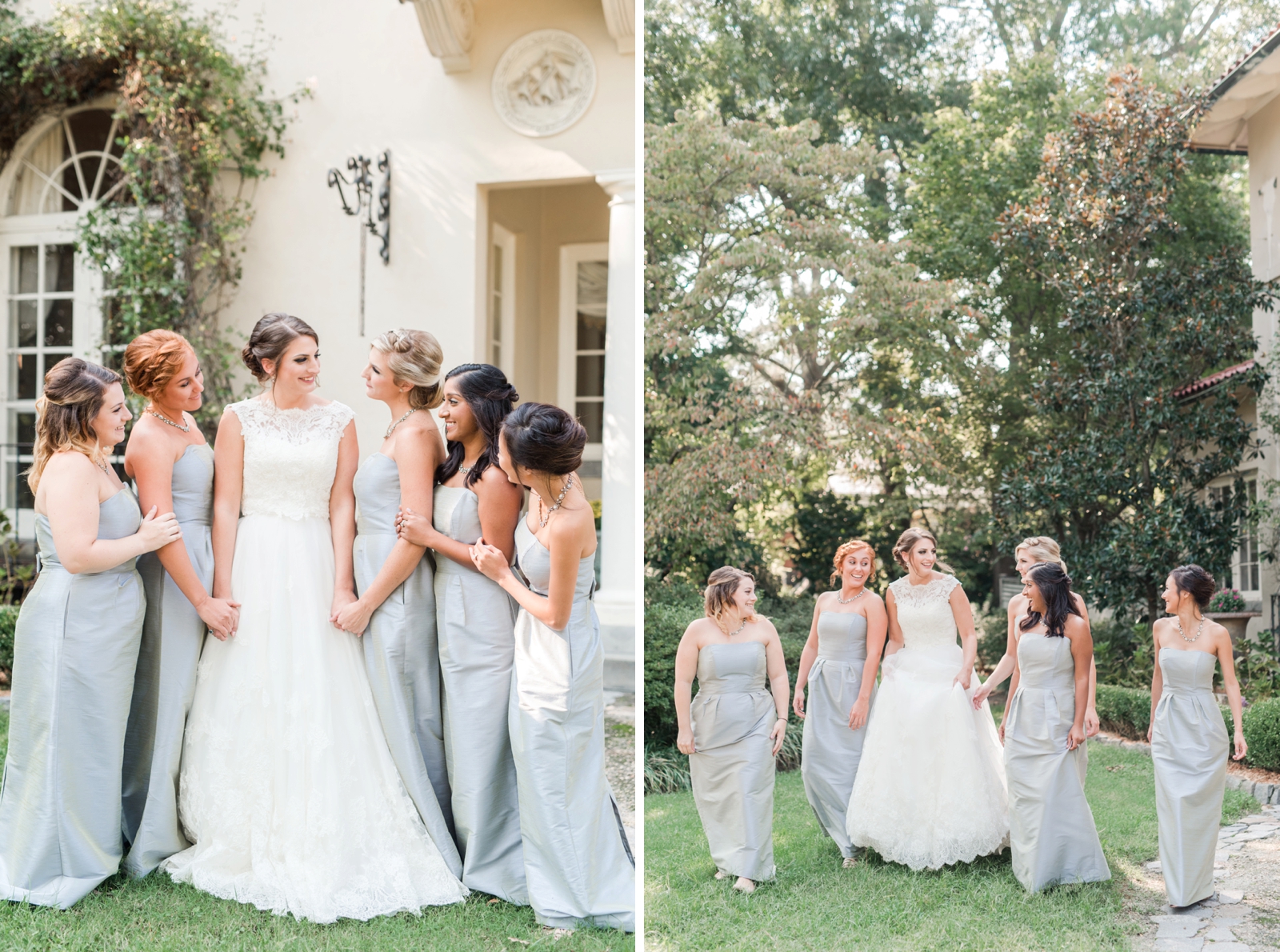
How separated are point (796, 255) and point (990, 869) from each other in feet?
13.7

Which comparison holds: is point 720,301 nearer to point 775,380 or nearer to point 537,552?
point 775,380

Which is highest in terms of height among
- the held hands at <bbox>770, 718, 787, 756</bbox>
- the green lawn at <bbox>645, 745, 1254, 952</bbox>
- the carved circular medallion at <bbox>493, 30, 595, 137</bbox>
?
the carved circular medallion at <bbox>493, 30, 595, 137</bbox>

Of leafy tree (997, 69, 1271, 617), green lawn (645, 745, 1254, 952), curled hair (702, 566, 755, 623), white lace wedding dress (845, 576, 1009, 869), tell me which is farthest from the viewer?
leafy tree (997, 69, 1271, 617)

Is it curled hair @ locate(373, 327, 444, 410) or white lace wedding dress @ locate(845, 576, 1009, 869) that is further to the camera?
white lace wedding dress @ locate(845, 576, 1009, 869)

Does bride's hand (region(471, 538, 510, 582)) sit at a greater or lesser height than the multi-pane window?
lesser

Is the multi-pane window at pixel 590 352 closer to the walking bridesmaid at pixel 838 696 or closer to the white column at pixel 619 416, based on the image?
the white column at pixel 619 416

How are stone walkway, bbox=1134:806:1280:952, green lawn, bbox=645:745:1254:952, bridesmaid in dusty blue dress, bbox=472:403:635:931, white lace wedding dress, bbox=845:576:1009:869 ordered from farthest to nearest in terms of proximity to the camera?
white lace wedding dress, bbox=845:576:1009:869
green lawn, bbox=645:745:1254:952
stone walkway, bbox=1134:806:1280:952
bridesmaid in dusty blue dress, bbox=472:403:635:931

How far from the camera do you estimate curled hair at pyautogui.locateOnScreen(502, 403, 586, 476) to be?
9.85 feet

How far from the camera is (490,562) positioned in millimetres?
3291

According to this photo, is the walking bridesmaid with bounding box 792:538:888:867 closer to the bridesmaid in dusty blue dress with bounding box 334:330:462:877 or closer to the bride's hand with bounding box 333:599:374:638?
the bridesmaid in dusty blue dress with bounding box 334:330:462:877

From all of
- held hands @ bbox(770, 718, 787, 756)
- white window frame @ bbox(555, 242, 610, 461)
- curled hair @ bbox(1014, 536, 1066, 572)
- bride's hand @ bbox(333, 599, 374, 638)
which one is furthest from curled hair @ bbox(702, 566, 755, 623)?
white window frame @ bbox(555, 242, 610, 461)

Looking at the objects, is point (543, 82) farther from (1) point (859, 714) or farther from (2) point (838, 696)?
(1) point (859, 714)

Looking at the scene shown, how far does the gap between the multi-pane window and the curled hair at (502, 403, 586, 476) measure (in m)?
5.21

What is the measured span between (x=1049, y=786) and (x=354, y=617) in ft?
9.20
